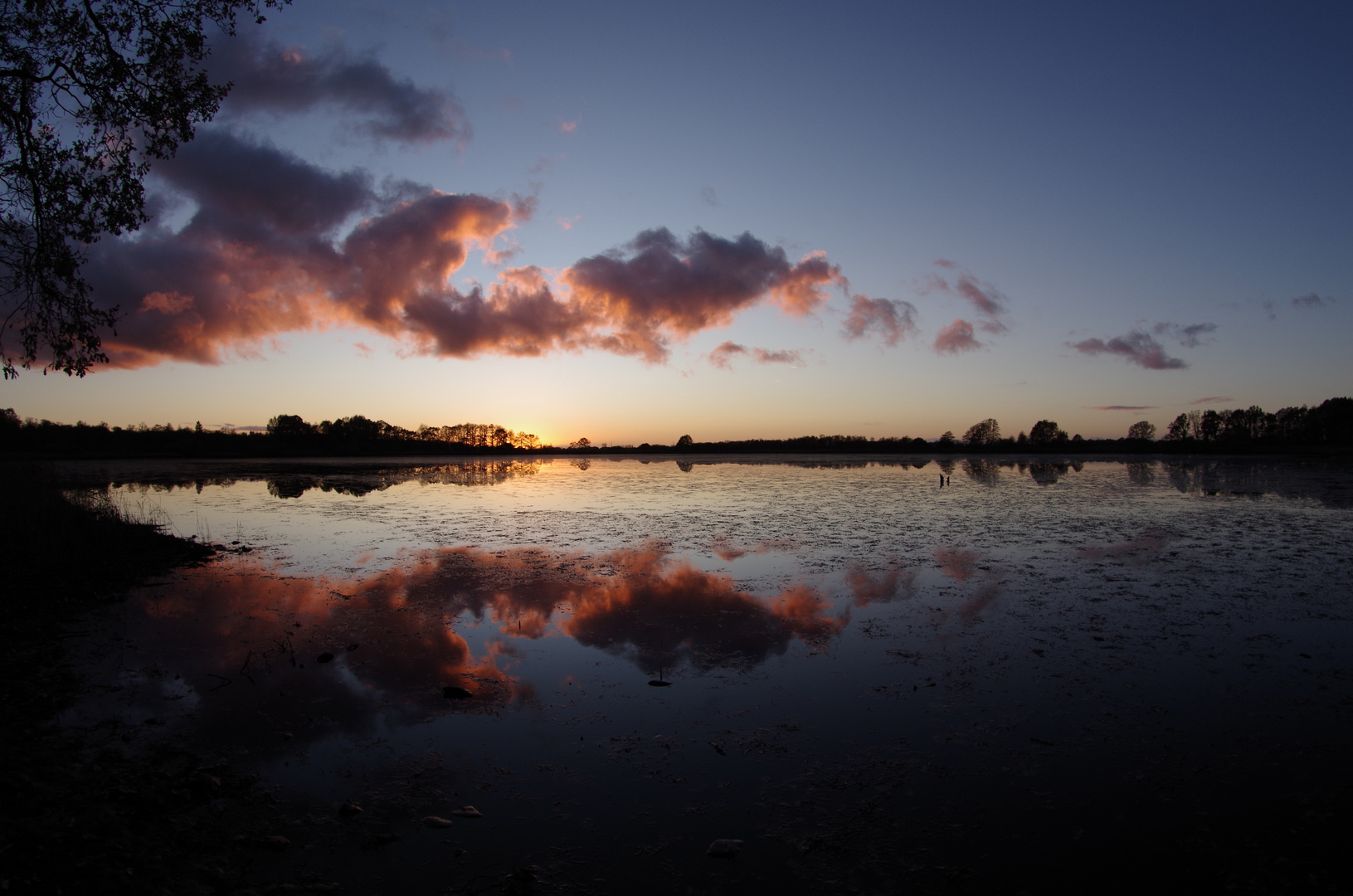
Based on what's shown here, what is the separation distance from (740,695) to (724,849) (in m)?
2.97

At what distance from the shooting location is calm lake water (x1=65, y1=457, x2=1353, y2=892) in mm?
4875

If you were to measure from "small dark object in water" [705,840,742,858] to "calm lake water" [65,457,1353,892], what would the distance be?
3.7 inches

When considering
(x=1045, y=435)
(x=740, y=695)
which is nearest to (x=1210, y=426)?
(x=1045, y=435)

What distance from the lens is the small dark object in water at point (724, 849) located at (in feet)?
15.2

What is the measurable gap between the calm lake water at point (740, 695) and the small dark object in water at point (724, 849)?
0.09 meters

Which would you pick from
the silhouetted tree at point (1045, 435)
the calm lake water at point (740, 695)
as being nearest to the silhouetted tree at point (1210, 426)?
the silhouetted tree at point (1045, 435)

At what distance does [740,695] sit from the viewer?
300 inches

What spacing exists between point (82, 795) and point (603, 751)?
415 centimetres

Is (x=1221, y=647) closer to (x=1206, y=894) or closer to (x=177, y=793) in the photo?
(x=1206, y=894)

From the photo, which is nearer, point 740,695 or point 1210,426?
point 740,695

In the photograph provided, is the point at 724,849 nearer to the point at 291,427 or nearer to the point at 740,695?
the point at 740,695

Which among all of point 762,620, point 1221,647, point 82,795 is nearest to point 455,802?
point 82,795

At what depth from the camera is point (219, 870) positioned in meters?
4.20

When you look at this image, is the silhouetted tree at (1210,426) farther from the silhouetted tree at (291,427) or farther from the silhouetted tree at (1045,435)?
the silhouetted tree at (291,427)
